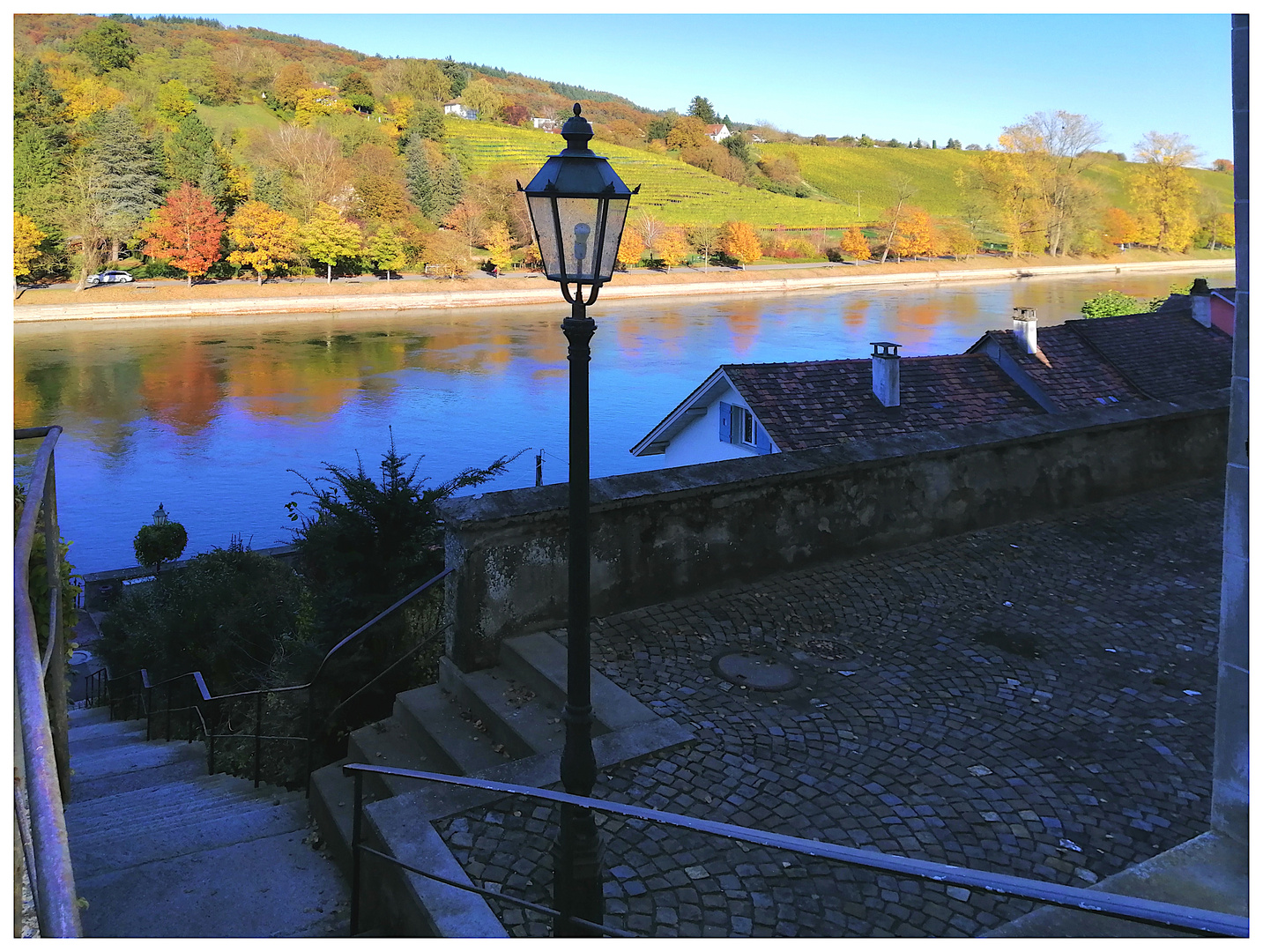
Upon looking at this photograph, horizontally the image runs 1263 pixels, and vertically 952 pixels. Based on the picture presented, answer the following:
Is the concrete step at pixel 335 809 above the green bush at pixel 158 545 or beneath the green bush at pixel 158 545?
above

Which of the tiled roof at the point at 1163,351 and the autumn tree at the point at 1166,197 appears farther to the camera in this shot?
the autumn tree at the point at 1166,197

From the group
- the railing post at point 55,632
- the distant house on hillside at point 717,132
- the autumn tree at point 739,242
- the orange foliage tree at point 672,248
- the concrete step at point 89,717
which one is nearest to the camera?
the railing post at point 55,632

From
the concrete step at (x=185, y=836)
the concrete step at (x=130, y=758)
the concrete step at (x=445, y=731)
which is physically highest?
the concrete step at (x=445, y=731)

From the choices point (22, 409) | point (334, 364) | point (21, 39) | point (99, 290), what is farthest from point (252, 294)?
point (21, 39)

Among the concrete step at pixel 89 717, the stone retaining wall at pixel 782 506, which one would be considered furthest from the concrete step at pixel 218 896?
the concrete step at pixel 89 717

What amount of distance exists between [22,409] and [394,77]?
89.5m

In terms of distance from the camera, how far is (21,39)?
91875mm

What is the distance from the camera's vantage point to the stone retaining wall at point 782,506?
579 cm

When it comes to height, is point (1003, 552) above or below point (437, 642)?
above

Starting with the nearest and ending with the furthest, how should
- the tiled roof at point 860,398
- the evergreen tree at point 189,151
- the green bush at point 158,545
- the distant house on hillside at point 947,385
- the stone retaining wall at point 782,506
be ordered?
the stone retaining wall at point 782,506
the tiled roof at point 860,398
the distant house on hillside at point 947,385
the green bush at point 158,545
the evergreen tree at point 189,151

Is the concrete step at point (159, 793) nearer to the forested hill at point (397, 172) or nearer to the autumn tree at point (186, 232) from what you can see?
the forested hill at point (397, 172)

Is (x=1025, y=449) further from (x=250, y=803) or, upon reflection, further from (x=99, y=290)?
(x=99, y=290)

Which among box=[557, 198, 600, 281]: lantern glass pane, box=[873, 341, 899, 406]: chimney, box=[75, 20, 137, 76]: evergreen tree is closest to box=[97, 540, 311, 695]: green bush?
box=[557, 198, 600, 281]: lantern glass pane

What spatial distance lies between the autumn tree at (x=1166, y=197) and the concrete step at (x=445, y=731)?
112m
